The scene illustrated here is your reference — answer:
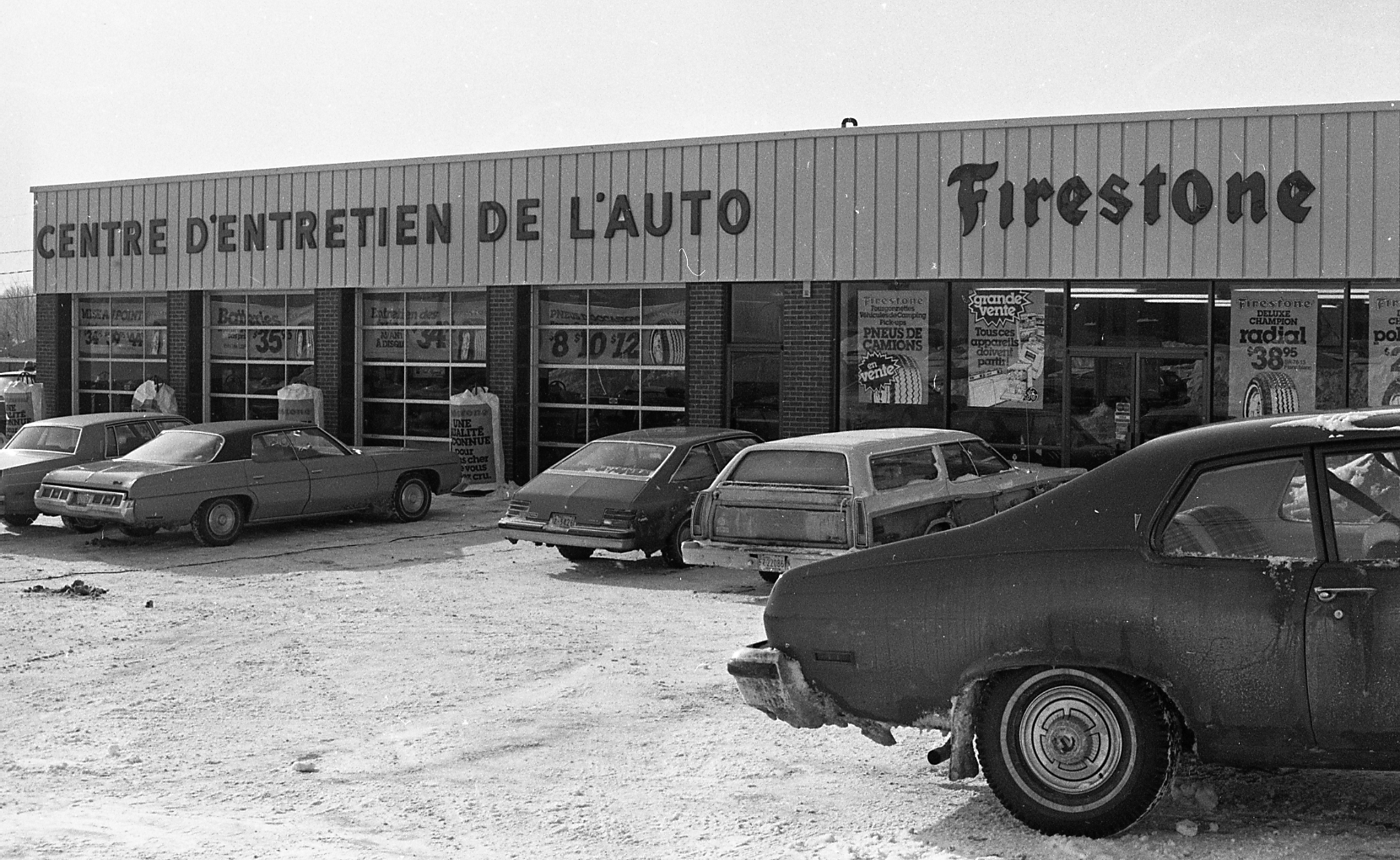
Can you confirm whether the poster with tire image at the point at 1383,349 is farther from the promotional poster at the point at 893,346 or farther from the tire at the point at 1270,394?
the promotional poster at the point at 893,346

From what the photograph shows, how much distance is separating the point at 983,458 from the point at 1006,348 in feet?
18.8

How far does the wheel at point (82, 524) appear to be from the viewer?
53.9 ft

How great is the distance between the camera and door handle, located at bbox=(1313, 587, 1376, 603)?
536cm

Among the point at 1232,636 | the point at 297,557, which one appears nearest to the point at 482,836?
the point at 1232,636

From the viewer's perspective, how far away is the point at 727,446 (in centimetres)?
1575

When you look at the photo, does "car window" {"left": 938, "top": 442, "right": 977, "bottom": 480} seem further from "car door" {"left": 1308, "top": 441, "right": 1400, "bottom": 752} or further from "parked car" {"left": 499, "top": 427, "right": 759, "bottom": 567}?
"car door" {"left": 1308, "top": 441, "right": 1400, "bottom": 752}

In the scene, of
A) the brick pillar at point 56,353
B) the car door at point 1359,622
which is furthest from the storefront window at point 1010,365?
the brick pillar at point 56,353

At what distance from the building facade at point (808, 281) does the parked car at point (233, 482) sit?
5110 mm

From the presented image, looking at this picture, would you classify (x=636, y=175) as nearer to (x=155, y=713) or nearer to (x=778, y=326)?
(x=778, y=326)

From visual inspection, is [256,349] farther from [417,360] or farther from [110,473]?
[110,473]

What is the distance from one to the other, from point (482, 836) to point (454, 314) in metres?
18.9

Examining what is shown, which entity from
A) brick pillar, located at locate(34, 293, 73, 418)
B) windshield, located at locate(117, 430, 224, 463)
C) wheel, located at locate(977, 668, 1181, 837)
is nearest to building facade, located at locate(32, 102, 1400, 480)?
brick pillar, located at locate(34, 293, 73, 418)

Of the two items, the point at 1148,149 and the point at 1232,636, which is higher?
the point at 1148,149

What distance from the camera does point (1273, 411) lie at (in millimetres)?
18344
